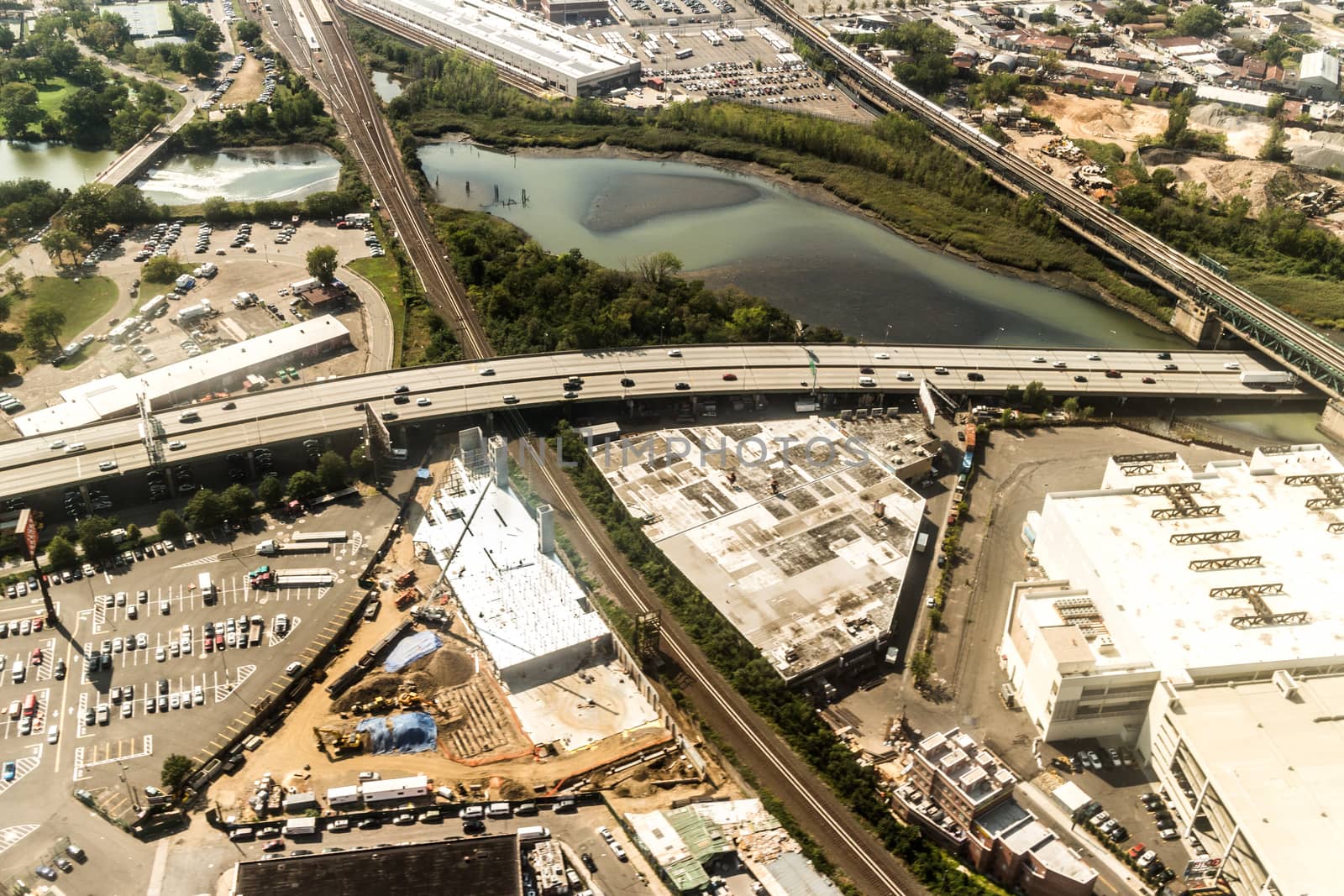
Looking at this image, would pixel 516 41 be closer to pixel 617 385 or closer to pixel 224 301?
pixel 224 301

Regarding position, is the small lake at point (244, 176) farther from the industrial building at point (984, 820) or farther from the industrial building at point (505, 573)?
the industrial building at point (984, 820)

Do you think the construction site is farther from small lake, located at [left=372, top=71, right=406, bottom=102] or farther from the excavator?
small lake, located at [left=372, top=71, right=406, bottom=102]

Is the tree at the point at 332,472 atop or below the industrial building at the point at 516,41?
below

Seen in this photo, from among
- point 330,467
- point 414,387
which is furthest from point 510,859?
point 414,387

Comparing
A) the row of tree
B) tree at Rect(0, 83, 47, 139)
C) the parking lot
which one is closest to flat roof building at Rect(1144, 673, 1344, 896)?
the parking lot

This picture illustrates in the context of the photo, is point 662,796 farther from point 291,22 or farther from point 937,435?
point 291,22

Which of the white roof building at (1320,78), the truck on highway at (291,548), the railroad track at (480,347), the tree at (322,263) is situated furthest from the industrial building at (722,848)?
the white roof building at (1320,78)

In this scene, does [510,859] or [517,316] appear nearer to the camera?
[510,859]
